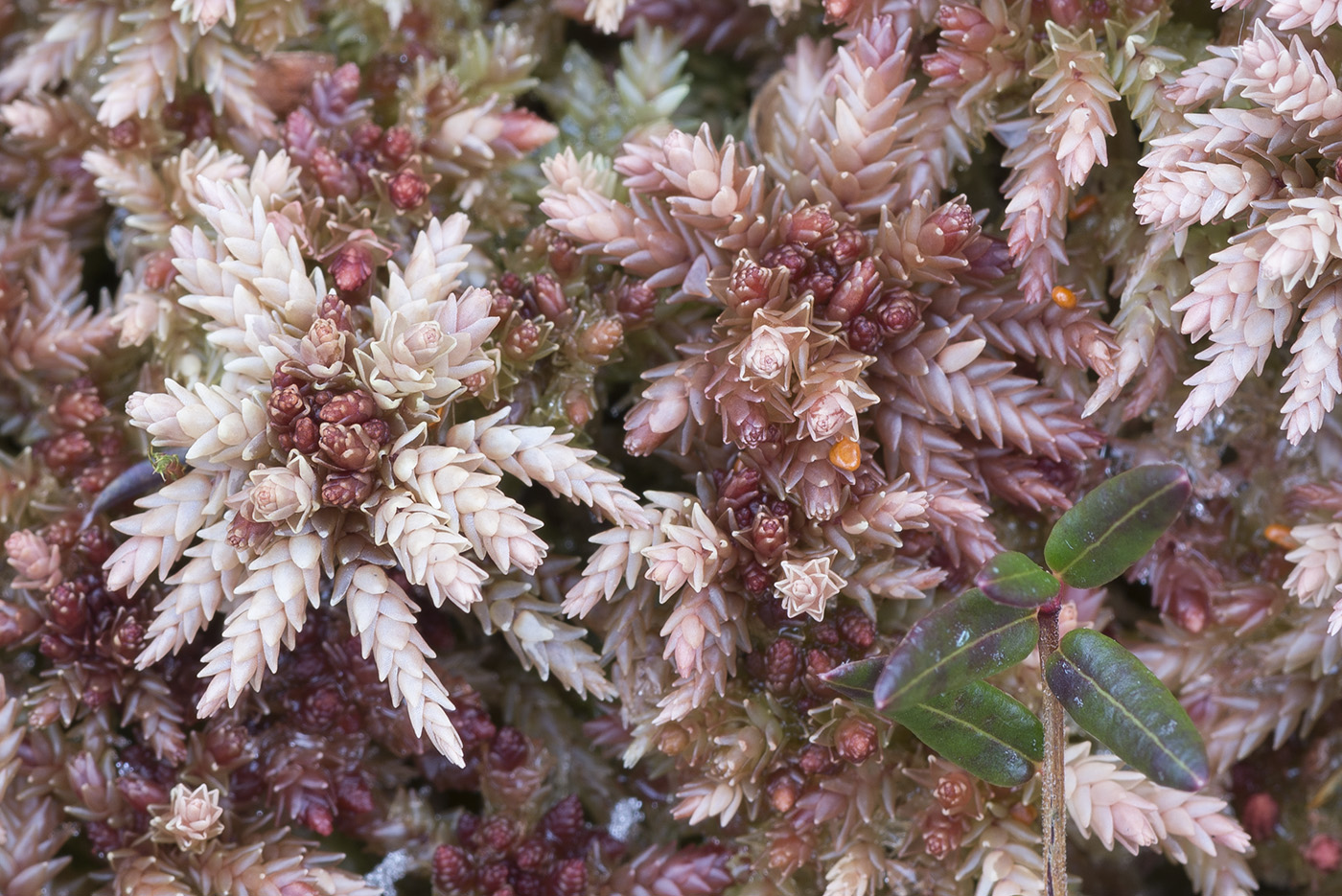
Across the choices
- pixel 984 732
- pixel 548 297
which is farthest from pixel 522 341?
pixel 984 732

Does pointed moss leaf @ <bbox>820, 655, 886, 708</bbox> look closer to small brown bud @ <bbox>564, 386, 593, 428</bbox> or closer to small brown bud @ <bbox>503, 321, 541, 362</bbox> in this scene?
small brown bud @ <bbox>564, 386, 593, 428</bbox>

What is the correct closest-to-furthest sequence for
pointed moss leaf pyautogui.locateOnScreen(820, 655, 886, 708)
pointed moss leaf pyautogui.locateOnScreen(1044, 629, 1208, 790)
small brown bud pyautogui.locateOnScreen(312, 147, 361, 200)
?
pointed moss leaf pyautogui.locateOnScreen(1044, 629, 1208, 790) → pointed moss leaf pyautogui.locateOnScreen(820, 655, 886, 708) → small brown bud pyautogui.locateOnScreen(312, 147, 361, 200)

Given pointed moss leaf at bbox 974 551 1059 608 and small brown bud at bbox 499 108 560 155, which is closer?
pointed moss leaf at bbox 974 551 1059 608

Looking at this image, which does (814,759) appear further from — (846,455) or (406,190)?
(406,190)

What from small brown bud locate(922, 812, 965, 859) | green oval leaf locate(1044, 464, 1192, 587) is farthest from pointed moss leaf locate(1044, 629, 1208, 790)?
small brown bud locate(922, 812, 965, 859)

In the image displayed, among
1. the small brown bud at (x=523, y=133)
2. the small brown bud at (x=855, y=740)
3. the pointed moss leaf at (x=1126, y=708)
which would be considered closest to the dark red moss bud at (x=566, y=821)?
the small brown bud at (x=855, y=740)

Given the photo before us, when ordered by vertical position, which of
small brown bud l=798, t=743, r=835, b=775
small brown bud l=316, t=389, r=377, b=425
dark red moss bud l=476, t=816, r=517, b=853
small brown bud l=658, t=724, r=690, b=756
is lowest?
dark red moss bud l=476, t=816, r=517, b=853
